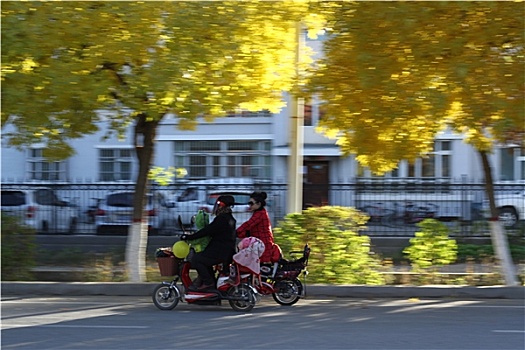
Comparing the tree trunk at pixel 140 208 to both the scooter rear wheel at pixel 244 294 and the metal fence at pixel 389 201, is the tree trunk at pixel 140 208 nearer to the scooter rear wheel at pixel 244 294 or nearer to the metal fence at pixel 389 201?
the scooter rear wheel at pixel 244 294

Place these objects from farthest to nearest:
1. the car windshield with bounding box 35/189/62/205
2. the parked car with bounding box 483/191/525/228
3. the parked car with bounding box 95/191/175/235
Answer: the car windshield with bounding box 35/189/62/205 → the parked car with bounding box 95/191/175/235 → the parked car with bounding box 483/191/525/228

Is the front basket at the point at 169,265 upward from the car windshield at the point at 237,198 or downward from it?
downward

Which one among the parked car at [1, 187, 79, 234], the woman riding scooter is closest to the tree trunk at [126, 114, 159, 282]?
the woman riding scooter

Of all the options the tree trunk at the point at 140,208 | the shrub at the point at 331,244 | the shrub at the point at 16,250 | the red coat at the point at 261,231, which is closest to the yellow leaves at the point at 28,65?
the tree trunk at the point at 140,208

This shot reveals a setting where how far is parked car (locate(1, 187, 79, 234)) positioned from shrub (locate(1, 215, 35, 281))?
8.46m

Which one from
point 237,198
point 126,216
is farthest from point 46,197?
point 237,198

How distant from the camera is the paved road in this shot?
9094mm

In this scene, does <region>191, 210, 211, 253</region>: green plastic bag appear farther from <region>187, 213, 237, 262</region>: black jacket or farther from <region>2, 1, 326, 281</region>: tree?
<region>2, 1, 326, 281</region>: tree

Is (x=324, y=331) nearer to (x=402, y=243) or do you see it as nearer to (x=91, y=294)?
(x=91, y=294)

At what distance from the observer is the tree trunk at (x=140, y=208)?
14.0 m

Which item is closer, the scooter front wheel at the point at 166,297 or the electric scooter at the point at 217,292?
the electric scooter at the point at 217,292

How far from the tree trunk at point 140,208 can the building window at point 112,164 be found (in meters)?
17.4

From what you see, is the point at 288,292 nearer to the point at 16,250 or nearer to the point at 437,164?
the point at 16,250

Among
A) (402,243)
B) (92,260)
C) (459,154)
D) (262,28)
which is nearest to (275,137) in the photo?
(459,154)
